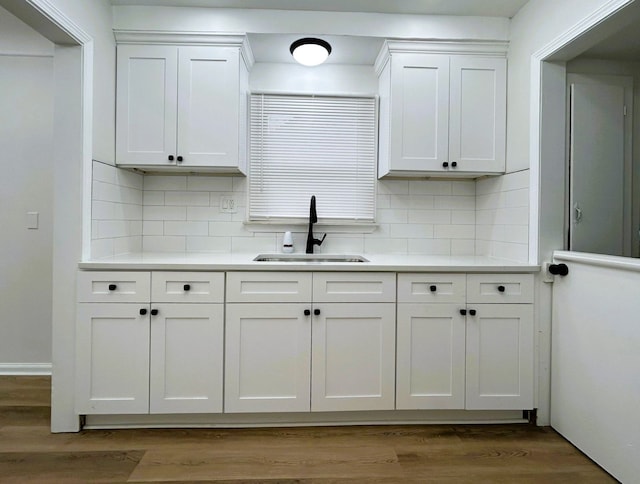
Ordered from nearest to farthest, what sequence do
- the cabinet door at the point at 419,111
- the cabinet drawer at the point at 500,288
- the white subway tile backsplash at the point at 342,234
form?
the cabinet drawer at the point at 500,288, the cabinet door at the point at 419,111, the white subway tile backsplash at the point at 342,234

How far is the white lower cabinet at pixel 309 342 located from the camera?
1938 millimetres

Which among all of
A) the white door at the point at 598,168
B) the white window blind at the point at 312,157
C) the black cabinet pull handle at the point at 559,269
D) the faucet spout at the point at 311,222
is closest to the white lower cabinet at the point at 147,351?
the faucet spout at the point at 311,222

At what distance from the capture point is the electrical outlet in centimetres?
259

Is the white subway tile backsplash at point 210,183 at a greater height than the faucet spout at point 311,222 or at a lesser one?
greater

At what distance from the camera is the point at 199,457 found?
1.74 metres

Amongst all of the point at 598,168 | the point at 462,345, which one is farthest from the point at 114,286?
the point at 598,168

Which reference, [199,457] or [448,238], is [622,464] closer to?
[448,238]

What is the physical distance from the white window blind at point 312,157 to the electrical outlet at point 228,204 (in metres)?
0.12

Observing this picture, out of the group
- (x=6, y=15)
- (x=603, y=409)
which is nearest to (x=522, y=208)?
(x=603, y=409)

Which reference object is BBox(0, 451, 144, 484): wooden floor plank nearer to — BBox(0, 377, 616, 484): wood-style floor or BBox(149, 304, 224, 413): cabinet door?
BBox(0, 377, 616, 484): wood-style floor

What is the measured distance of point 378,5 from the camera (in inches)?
84.7

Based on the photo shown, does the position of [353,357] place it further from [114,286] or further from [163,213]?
[163,213]

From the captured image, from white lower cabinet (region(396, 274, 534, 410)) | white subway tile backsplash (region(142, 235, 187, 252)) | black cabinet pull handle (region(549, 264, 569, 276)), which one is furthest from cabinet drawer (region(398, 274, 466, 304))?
white subway tile backsplash (region(142, 235, 187, 252))

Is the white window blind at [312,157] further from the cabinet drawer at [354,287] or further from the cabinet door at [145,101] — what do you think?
the cabinet drawer at [354,287]
